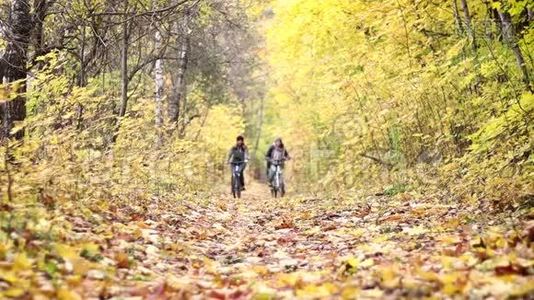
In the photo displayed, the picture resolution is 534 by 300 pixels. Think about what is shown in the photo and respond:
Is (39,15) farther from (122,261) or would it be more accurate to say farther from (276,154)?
(276,154)

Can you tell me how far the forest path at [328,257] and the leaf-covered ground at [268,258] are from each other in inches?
0.4

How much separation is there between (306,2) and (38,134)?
33.6ft

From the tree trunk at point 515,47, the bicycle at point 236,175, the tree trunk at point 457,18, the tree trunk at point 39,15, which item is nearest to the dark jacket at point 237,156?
the bicycle at point 236,175

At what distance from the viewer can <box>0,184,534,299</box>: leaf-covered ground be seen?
12.7 ft

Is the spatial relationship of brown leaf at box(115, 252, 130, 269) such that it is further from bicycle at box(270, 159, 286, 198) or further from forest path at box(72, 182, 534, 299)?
bicycle at box(270, 159, 286, 198)

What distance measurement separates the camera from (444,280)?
3.77 m

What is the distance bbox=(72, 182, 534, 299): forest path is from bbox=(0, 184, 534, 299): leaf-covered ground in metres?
0.01

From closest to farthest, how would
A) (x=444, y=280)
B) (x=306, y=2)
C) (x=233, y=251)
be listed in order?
(x=444, y=280) < (x=233, y=251) < (x=306, y=2)

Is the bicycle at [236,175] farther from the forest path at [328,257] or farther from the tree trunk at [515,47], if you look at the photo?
the tree trunk at [515,47]

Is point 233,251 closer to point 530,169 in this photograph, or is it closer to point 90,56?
point 530,169

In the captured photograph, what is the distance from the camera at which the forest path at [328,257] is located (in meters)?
3.94

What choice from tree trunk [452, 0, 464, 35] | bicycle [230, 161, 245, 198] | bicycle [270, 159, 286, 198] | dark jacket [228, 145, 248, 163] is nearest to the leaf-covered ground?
tree trunk [452, 0, 464, 35]

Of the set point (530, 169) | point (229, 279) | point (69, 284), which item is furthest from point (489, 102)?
point (69, 284)

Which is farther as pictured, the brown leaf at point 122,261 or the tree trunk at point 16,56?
the tree trunk at point 16,56
